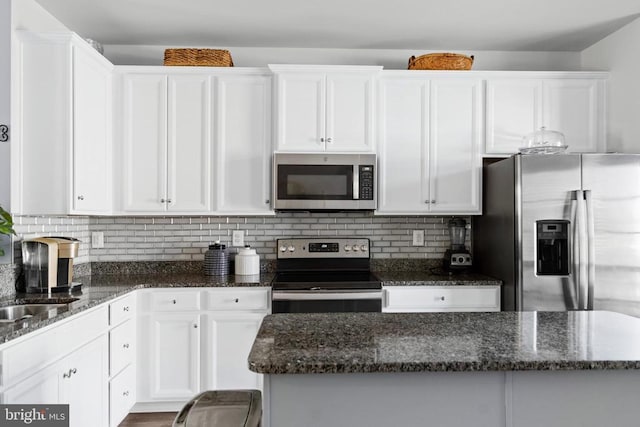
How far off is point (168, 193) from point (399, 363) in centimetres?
240

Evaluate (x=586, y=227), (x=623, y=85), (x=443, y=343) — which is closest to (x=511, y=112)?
(x=623, y=85)

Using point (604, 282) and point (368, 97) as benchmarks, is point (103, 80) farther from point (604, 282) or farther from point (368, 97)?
point (604, 282)

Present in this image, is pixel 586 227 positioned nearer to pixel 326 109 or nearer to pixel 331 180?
pixel 331 180

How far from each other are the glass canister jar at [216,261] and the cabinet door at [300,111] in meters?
0.87

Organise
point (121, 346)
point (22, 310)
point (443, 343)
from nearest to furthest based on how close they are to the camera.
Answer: point (443, 343) → point (22, 310) → point (121, 346)

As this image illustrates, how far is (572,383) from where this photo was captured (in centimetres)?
123

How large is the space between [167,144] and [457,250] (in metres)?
2.31

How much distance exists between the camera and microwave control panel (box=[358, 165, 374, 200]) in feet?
10.2

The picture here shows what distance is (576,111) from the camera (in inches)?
128

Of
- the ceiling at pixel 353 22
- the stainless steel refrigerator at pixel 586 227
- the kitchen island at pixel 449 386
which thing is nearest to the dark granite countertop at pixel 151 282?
the stainless steel refrigerator at pixel 586 227

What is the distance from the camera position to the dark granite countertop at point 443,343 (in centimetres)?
118

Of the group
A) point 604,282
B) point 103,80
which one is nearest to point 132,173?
point 103,80

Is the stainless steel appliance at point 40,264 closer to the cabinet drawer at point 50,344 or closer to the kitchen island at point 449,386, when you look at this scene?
the cabinet drawer at point 50,344

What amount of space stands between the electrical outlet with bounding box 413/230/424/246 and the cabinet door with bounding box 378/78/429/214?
1.16ft
